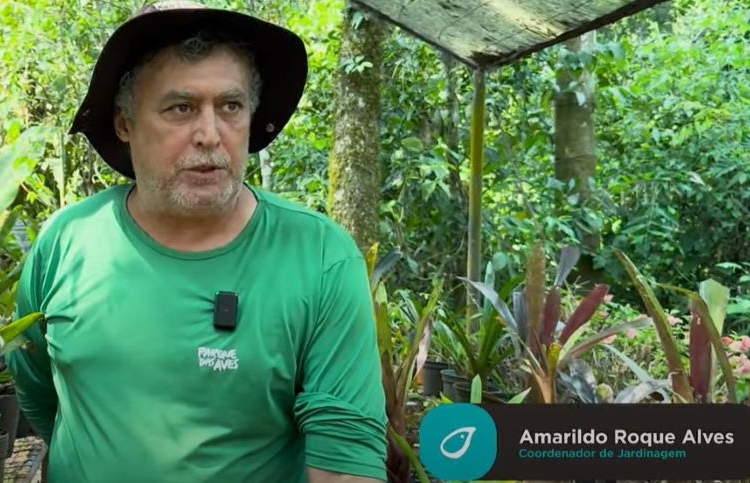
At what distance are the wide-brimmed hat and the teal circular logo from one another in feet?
2.04

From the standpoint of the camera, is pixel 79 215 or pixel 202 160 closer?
pixel 202 160

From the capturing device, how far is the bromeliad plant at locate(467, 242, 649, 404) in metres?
2.02

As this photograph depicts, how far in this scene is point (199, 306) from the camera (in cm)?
118

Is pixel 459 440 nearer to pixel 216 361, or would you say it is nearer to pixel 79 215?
pixel 216 361

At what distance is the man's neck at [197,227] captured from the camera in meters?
1.25

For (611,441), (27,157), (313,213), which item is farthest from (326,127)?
(611,441)

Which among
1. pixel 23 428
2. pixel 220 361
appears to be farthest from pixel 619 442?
pixel 23 428

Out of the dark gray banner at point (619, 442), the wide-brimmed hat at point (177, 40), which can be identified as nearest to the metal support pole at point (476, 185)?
the wide-brimmed hat at point (177, 40)

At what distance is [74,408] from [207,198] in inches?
13.7

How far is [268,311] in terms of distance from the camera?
118 centimetres

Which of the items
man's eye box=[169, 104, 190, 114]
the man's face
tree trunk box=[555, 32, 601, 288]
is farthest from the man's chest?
tree trunk box=[555, 32, 601, 288]
